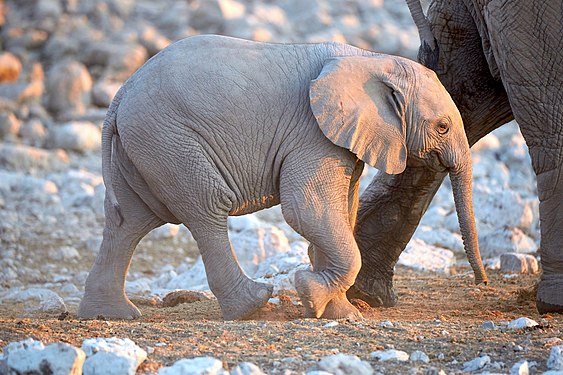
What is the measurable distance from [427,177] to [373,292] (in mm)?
684

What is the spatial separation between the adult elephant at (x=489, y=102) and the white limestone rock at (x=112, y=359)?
245cm

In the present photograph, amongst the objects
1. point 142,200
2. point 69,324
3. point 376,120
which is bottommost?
point 69,324

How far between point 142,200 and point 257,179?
640mm

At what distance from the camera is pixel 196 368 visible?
3.96m

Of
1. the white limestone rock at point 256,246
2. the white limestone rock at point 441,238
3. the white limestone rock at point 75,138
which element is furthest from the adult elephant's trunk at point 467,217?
the white limestone rock at point 75,138

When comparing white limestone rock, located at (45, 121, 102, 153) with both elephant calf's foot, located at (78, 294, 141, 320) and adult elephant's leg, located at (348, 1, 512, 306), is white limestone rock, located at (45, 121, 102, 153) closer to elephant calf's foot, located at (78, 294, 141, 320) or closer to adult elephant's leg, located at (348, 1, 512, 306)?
adult elephant's leg, located at (348, 1, 512, 306)

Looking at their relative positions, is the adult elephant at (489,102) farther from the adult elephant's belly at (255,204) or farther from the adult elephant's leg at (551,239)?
the adult elephant's belly at (255,204)

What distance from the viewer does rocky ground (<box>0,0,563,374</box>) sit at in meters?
4.64

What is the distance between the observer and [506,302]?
6.38 meters

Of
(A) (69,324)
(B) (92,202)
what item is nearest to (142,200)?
(A) (69,324)

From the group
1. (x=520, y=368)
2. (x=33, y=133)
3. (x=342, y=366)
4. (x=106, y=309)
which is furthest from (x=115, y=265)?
(x=33, y=133)

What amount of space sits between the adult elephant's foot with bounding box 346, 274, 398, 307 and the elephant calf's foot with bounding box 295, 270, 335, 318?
3.14 feet

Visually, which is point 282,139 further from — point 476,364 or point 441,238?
point 441,238

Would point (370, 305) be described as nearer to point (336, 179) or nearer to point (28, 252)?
point (336, 179)
